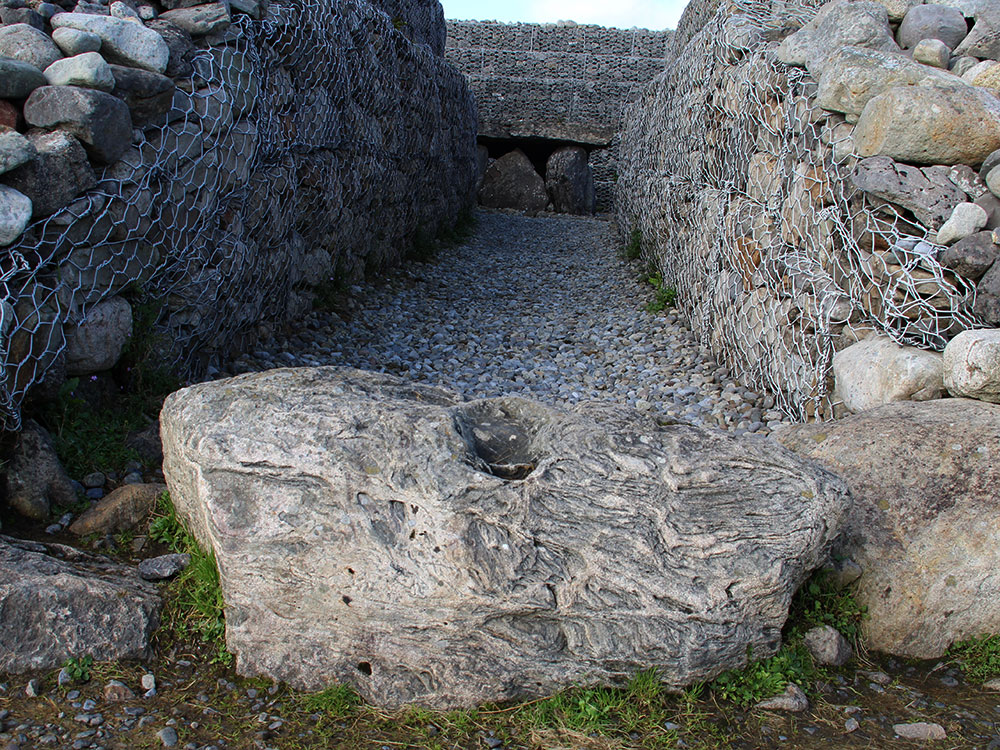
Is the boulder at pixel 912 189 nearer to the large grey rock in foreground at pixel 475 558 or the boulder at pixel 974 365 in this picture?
the boulder at pixel 974 365

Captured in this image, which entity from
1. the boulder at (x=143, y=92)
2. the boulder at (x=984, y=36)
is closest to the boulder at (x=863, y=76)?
the boulder at (x=984, y=36)

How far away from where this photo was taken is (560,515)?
2270 mm

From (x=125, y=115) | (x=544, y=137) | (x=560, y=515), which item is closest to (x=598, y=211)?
(x=544, y=137)

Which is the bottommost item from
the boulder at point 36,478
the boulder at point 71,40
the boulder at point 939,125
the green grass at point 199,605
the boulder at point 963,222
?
the green grass at point 199,605

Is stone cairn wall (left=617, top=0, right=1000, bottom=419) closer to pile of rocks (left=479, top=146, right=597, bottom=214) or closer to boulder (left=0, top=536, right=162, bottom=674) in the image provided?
boulder (left=0, top=536, right=162, bottom=674)

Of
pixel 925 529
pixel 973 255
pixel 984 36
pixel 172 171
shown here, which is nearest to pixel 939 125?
pixel 973 255

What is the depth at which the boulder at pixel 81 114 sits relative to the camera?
3.21m

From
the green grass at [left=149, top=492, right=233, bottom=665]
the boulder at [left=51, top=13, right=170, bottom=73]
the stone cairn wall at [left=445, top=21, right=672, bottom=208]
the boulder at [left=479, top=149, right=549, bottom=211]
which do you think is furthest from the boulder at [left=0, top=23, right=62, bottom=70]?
the stone cairn wall at [left=445, top=21, right=672, bottom=208]

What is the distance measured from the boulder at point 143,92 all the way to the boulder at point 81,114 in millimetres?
182

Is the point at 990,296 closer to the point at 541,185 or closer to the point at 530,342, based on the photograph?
the point at 530,342

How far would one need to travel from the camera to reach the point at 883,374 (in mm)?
3455

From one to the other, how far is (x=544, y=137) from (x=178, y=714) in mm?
16699

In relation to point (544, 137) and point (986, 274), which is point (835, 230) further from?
point (544, 137)

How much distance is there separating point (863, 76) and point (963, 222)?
3.76ft
